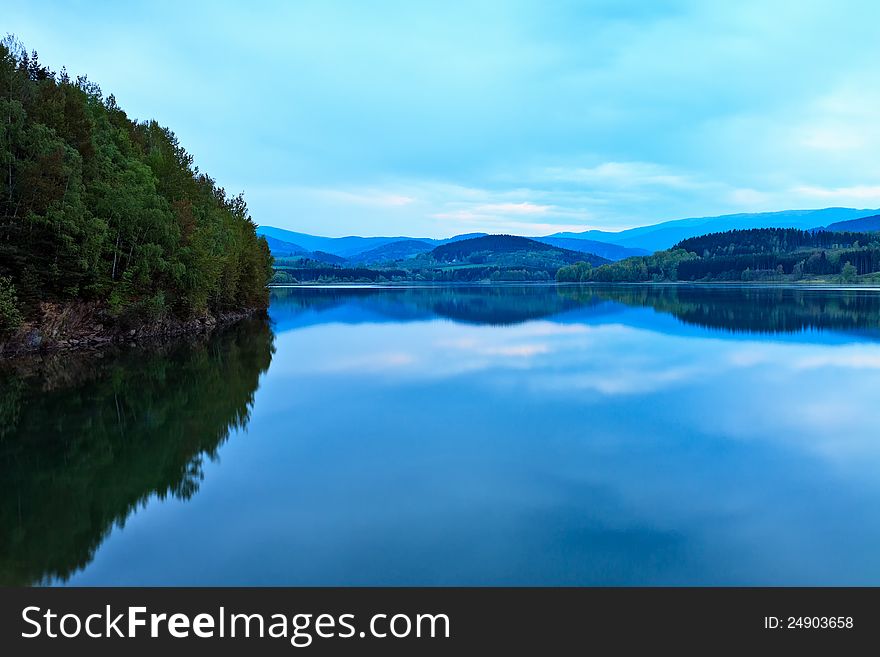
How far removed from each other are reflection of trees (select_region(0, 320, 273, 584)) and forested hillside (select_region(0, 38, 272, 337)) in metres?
6.19

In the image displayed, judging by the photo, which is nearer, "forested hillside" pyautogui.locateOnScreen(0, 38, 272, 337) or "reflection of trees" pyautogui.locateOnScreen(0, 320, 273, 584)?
"reflection of trees" pyautogui.locateOnScreen(0, 320, 273, 584)

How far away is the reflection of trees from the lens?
1245cm

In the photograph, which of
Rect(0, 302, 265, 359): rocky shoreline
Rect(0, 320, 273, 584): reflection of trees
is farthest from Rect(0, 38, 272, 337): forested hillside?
Rect(0, 320, 273, 584): reflection of trees

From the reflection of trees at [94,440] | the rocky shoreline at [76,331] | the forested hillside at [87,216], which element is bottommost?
the reflection of trees at [94,440]

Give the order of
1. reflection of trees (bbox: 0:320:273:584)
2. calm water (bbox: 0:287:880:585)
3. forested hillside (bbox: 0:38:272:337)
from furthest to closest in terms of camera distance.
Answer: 1. forested hillside (bbox: 0:38:272:337)
2. reflection of trees (bbox: 0:320:273:584)
3. calm water (bbox: 0:287:880:585)

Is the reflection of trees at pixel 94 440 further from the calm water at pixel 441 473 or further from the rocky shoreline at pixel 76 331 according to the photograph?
the rocky shoreline at pixel 76 331

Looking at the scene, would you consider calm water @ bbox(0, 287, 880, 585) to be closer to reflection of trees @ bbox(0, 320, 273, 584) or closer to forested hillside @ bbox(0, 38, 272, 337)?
reflection of trees @ bbox(0, 320, 273, 584)

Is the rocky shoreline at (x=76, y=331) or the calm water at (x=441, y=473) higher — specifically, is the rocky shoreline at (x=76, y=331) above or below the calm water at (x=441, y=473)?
above

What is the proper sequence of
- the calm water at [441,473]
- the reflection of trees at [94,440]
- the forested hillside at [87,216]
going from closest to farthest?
the calm water at [441,473] → the reflection of trees at [94,440] → the forested hillside at [87,216]

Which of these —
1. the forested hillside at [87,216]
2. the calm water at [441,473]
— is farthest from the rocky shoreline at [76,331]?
the calm water at [441,473]

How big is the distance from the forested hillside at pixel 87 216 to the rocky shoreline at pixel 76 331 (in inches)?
28.3

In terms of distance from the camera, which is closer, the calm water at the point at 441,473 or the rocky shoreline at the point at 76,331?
the calm water at the point at 441,473

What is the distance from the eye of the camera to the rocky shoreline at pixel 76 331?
36906 mm
